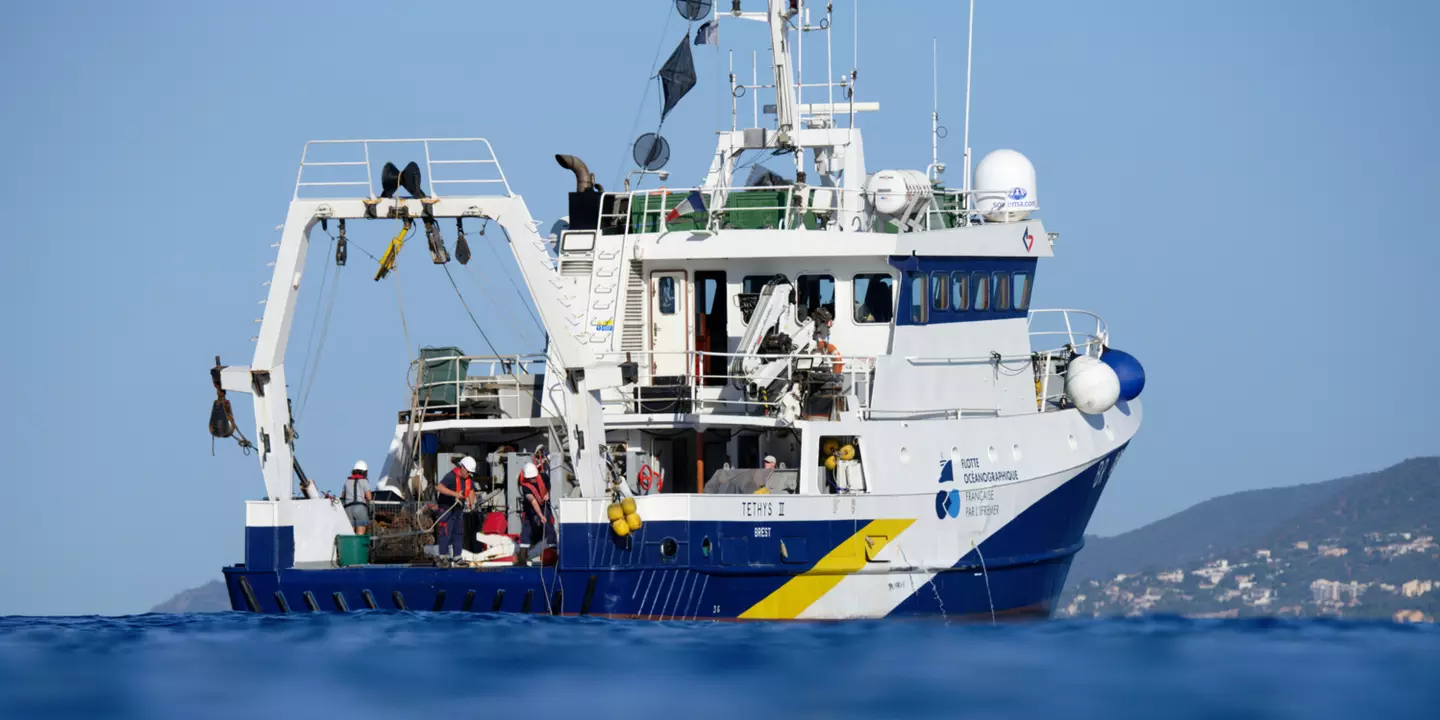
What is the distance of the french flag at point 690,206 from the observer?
23297 millimetres

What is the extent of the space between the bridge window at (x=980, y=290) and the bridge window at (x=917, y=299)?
1.06 meters

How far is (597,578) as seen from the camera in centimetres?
2034

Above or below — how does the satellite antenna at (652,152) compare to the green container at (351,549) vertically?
above

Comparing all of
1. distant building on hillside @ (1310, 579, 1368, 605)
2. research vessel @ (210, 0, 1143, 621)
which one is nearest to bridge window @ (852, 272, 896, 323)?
research vessel @ (210, 0, 1143, 621)

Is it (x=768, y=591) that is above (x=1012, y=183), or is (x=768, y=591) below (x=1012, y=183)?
below

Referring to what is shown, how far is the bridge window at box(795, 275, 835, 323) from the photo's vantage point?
77.6 ft

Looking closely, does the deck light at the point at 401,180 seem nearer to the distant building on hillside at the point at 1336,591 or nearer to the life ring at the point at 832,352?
the life ring at the point at 832,352

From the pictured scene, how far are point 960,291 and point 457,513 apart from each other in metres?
6.23

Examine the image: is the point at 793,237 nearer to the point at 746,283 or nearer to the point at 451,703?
the point at 746,283

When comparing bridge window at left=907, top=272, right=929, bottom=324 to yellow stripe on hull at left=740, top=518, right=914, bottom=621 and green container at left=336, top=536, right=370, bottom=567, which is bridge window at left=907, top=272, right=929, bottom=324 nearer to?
yellow stripe on hull at left=740, top=518, right=914, bottom=621

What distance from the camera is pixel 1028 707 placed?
1368 cm

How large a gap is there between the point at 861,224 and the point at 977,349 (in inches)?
77.1

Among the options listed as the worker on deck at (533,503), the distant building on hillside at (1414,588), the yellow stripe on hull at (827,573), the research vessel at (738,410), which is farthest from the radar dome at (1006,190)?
the distant building on hillside at (1414,588)

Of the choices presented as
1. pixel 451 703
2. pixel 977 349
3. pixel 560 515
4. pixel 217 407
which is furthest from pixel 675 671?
pixel 977 349
